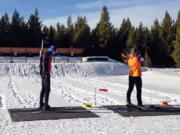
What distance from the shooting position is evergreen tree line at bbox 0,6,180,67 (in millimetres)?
67938

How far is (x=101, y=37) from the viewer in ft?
233

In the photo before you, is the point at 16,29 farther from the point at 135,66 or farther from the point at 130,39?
the point at 135,66

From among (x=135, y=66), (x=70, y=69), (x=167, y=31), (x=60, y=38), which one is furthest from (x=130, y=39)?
(x=135, y=66)

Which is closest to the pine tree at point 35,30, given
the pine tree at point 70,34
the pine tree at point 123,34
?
the pine tree at point 70,34

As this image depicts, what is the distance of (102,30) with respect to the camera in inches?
2815

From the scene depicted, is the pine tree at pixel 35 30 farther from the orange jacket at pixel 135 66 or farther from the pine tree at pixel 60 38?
the orange jacket at pixel 135 66

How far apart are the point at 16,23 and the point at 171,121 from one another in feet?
197

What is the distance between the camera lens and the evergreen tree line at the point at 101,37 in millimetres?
67938

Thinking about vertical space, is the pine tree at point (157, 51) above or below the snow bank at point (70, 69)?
above

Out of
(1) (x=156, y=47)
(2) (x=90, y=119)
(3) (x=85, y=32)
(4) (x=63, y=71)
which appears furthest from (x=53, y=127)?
(1) (x=156, y=47)

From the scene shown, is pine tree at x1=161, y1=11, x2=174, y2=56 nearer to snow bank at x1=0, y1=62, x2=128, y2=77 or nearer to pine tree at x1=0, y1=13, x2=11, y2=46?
pine tree at x1=0, y1=13, x2=11, y2=46

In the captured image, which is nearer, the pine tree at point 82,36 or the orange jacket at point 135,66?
the orange jacket at point 135,66

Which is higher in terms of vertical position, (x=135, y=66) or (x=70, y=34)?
(x=70, y=34)

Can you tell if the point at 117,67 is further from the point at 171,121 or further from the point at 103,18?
the point at 171,121
